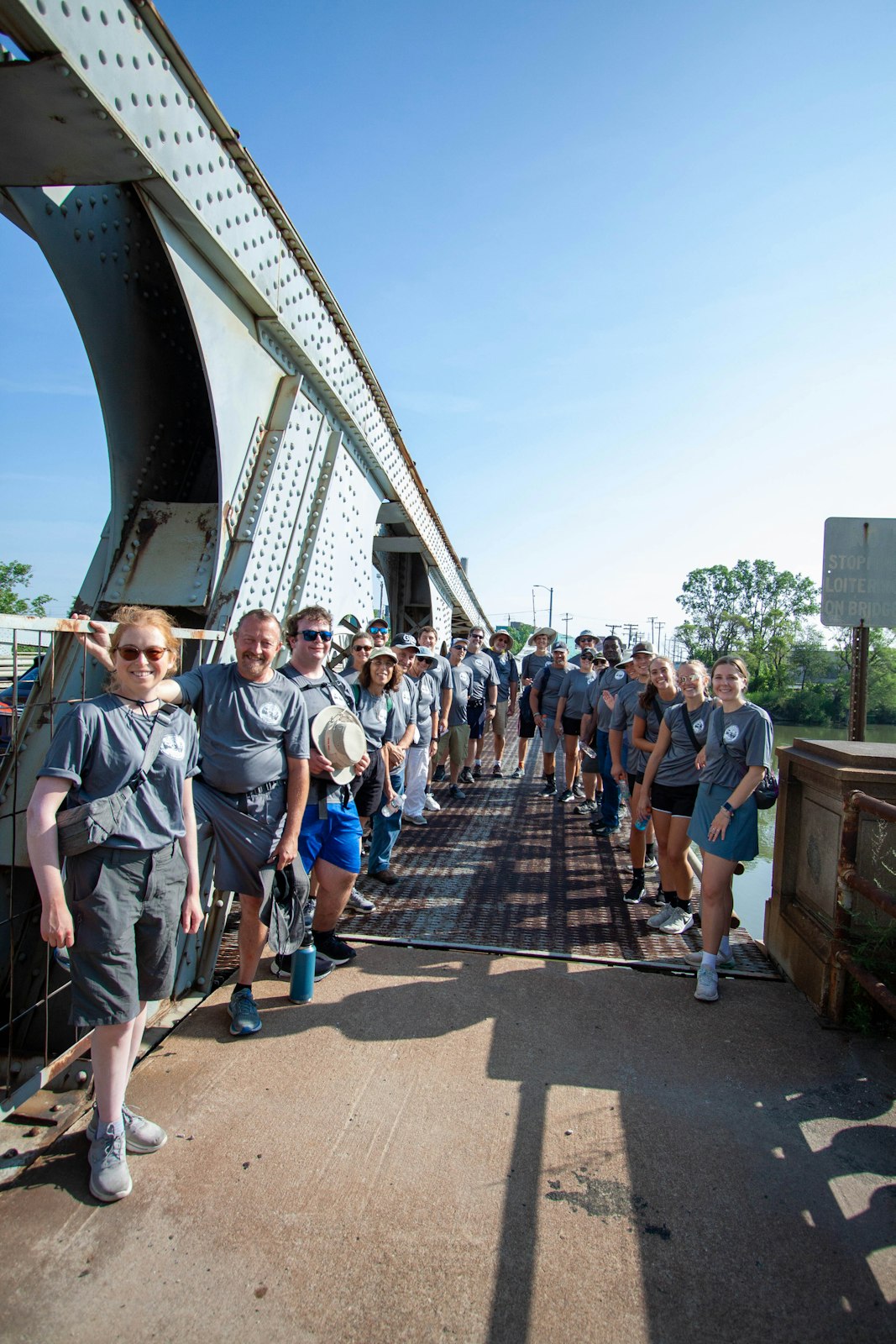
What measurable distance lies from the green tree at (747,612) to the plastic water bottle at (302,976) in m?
72.1

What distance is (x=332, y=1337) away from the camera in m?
1.99

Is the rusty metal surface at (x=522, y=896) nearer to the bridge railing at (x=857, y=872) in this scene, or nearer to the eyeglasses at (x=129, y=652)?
the bridge railing at (x=857, y=872)

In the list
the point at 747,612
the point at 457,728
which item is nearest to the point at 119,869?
the point at 457,728

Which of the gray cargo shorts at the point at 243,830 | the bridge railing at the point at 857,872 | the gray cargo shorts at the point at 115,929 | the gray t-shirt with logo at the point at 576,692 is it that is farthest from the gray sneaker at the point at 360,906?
the gray t-shirt with logo at the point at 576,692

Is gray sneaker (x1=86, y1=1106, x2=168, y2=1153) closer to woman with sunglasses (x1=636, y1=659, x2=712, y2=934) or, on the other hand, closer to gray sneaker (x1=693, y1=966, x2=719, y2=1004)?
gray sneaker (x1=693, y1=966, x2=719, y2=1004)

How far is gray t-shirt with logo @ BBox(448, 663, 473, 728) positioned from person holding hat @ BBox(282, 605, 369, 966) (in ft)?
15.7

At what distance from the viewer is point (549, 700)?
31.2ft

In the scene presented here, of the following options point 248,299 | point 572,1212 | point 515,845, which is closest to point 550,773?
point 515,845

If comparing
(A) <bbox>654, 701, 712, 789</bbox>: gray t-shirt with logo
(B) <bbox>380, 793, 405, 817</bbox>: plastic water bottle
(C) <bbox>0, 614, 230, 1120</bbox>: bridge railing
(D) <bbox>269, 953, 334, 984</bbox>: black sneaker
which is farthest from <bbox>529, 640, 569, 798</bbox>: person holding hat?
(C) <bbox>0, 614, 230, 1120</bbox>: bridge railing

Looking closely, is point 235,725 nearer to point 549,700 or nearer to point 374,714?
point 374,714

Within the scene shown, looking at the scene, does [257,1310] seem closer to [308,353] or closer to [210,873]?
[210,873]

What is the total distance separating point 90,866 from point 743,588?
91091 mm

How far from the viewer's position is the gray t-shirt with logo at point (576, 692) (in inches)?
350

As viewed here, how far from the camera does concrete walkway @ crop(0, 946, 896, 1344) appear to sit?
208cm
